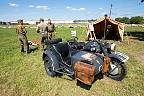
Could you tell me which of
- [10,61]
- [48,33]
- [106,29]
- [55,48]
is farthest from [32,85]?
[106,29]

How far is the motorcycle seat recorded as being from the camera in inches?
321

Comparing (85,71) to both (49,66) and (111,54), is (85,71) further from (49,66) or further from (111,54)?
(49,66)

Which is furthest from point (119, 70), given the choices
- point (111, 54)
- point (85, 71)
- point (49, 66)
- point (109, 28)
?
point (109, 28)

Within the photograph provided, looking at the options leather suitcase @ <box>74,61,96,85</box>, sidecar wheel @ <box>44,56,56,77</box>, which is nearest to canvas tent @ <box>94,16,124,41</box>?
sidecar wheel @ <box>44,56,56,77</box>

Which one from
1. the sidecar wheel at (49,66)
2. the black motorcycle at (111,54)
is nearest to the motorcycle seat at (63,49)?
the black motorcycle at (111,54)

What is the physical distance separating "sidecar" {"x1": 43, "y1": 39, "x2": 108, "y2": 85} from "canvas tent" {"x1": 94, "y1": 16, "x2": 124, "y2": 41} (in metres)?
12.1

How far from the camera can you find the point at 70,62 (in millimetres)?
7789

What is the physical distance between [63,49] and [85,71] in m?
1.76

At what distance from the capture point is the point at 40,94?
6.93 meters

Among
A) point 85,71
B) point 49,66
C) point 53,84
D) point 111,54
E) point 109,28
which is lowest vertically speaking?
point 53,84

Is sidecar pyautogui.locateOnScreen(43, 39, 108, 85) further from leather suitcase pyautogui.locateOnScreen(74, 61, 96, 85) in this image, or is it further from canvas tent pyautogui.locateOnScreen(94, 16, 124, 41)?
canvas tent pyautogui.locateOnScreen(94, 16, 124, 41)

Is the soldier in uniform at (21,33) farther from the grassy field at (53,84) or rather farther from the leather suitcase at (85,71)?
the leather suitcase at (85,71)

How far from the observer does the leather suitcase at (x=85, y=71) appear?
664 centimetres

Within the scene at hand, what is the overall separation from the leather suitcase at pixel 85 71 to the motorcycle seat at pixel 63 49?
121 cm
